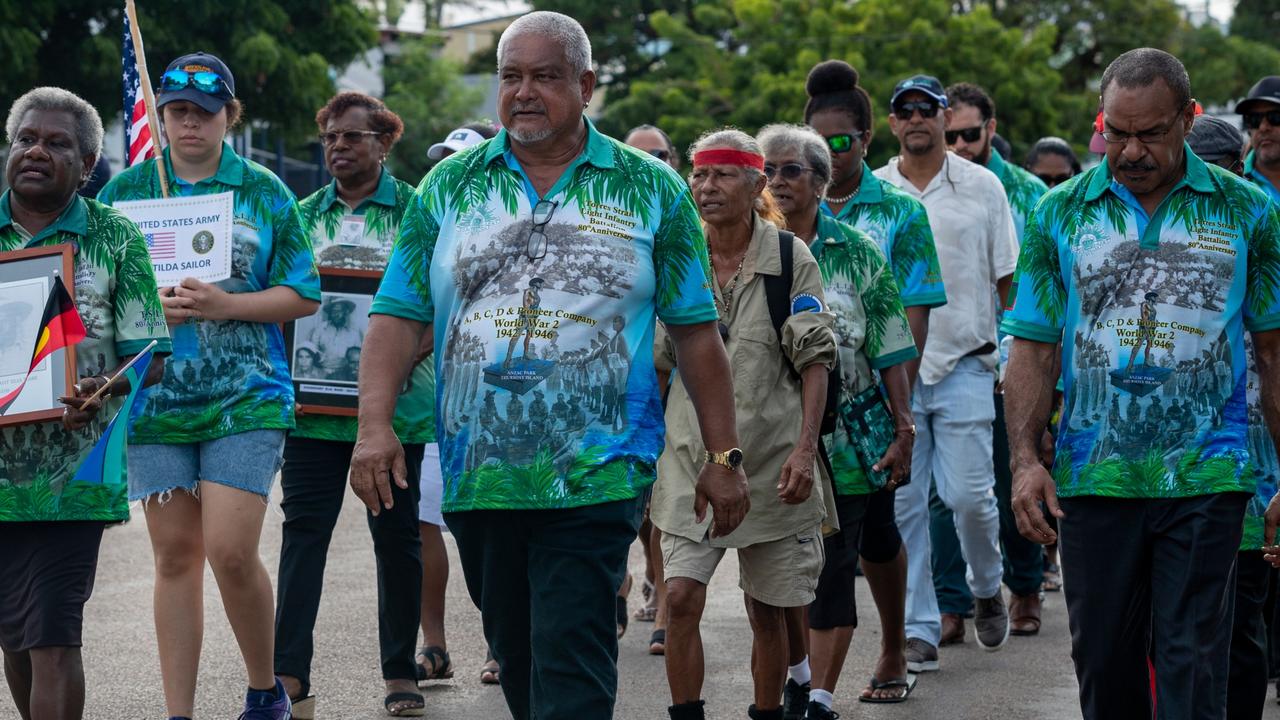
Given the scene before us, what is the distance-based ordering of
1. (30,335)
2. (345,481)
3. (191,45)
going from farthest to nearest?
1. (191,45)
2. (345,481)
3. (30,335)

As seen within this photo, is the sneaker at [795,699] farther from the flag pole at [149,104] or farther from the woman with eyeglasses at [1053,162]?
the woman with eyeglasses at [1053,162]

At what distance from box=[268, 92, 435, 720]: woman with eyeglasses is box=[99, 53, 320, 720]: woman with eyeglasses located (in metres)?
0.57

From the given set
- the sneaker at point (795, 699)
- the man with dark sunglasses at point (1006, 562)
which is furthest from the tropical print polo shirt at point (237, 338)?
the man with dark sunglasses at point (1006, 562)

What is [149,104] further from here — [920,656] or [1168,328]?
[920,656]

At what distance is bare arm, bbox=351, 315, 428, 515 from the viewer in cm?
448

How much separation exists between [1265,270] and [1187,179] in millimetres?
328

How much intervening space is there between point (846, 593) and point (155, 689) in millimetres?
2784

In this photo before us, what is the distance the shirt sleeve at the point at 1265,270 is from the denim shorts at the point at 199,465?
3.21 m

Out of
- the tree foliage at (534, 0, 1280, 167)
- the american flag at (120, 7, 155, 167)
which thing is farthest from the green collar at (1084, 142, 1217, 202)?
the tree foliage at (534, 0, 1280, 167)

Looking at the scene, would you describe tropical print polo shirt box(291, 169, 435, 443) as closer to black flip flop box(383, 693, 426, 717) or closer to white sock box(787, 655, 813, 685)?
black flip flop box(383, 693, 426, 717)

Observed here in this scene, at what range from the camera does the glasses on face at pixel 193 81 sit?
638 cm

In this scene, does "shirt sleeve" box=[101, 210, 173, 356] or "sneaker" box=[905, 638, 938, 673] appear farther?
"sneaker" box=[905, 638, 938, 673]

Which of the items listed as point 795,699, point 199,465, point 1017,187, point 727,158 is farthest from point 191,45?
point 795,699

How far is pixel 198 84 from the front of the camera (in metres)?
6.40
